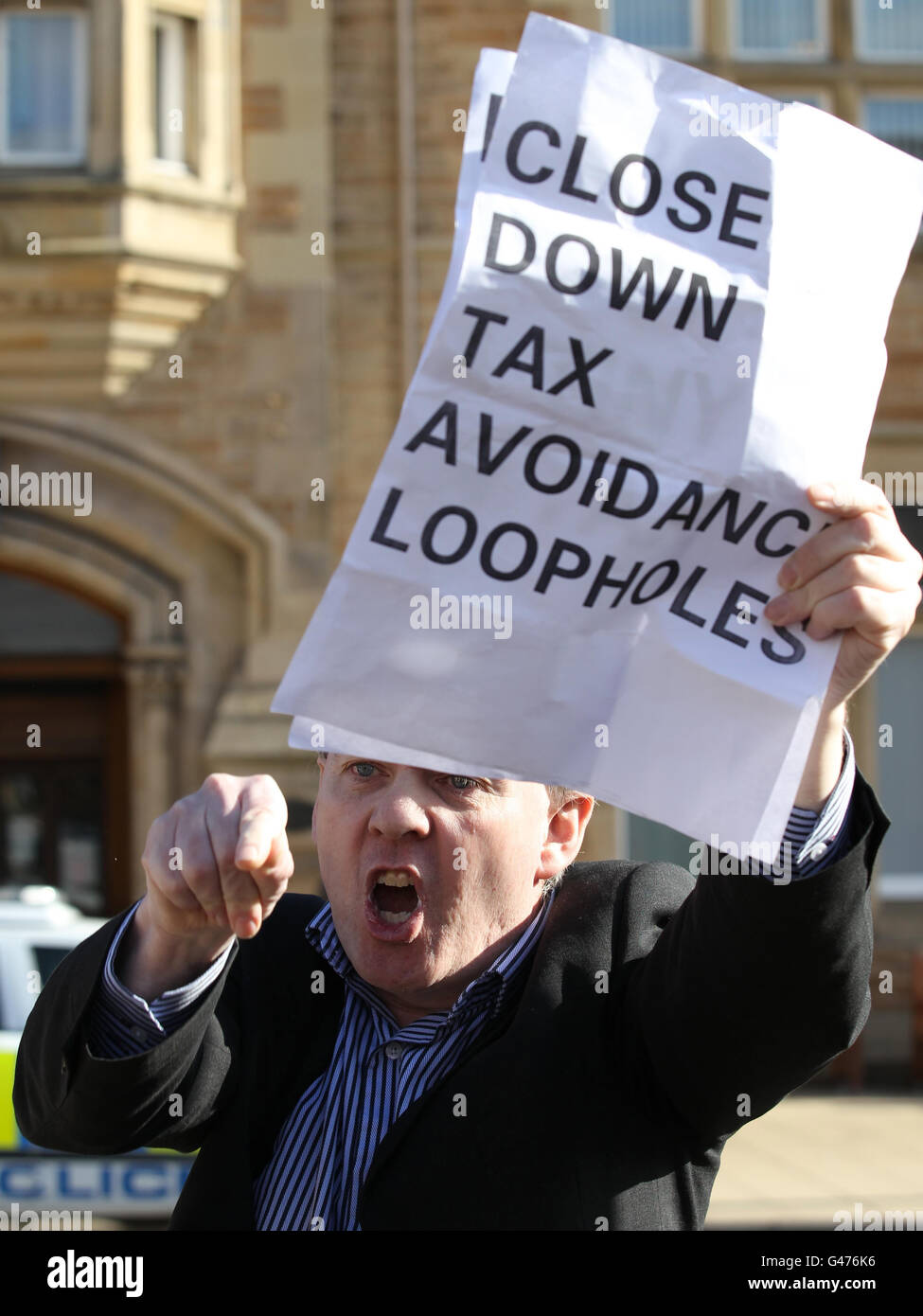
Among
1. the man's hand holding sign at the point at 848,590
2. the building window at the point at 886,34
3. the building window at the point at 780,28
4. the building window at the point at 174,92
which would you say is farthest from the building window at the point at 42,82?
the man's hand holding sign at the point at 848,590

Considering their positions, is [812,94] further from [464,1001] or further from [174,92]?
[464,1001]

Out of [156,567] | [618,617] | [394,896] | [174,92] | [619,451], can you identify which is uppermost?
[174,92]

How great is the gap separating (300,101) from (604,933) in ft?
28.6

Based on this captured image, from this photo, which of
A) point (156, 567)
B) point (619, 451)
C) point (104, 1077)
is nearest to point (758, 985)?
point (619, 451)

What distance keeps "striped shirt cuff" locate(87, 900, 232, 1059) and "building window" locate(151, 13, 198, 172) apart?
8689 millimetres

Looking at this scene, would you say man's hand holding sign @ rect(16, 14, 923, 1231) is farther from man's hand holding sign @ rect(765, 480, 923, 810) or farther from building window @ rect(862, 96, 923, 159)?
building window @ rect(862, 96, 923, 159)

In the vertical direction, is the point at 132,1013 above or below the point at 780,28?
below

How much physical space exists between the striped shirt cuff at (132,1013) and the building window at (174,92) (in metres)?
8.69

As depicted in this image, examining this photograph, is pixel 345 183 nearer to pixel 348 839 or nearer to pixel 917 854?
pixel 917 854

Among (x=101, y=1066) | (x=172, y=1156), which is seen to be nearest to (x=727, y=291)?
(x=101, y=1066)

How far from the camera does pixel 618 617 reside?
6.50ft

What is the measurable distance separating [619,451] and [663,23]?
9.89m

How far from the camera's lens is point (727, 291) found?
6.34ft

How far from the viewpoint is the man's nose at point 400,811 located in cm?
213
